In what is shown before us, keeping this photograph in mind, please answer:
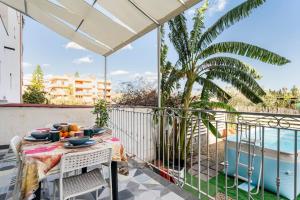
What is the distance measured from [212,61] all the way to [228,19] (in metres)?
1.11

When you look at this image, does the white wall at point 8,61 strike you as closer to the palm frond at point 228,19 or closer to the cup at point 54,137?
the cup at point 54,137

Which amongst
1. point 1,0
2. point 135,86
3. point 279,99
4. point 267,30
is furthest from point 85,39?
point 267,30

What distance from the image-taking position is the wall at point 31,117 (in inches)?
182

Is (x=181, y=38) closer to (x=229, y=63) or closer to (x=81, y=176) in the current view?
(x=229, y=63)

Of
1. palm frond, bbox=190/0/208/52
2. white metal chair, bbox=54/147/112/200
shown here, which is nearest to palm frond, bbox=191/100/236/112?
→ palm frond, bbox=190/0/208/52

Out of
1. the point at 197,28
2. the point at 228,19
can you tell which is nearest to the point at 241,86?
the point at 228,19

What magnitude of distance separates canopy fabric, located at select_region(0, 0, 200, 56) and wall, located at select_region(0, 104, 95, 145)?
210 cm

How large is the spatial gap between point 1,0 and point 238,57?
6.22 meters

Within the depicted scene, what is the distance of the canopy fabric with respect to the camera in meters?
3.12

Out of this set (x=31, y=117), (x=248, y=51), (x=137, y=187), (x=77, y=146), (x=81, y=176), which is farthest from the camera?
(x=31, y=117)

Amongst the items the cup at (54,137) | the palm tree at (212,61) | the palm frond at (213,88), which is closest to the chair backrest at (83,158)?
the cup at (54,137)

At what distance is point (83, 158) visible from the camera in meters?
1.63

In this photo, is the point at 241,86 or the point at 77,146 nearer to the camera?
the point at 77,146

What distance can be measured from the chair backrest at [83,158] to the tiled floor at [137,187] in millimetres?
942
